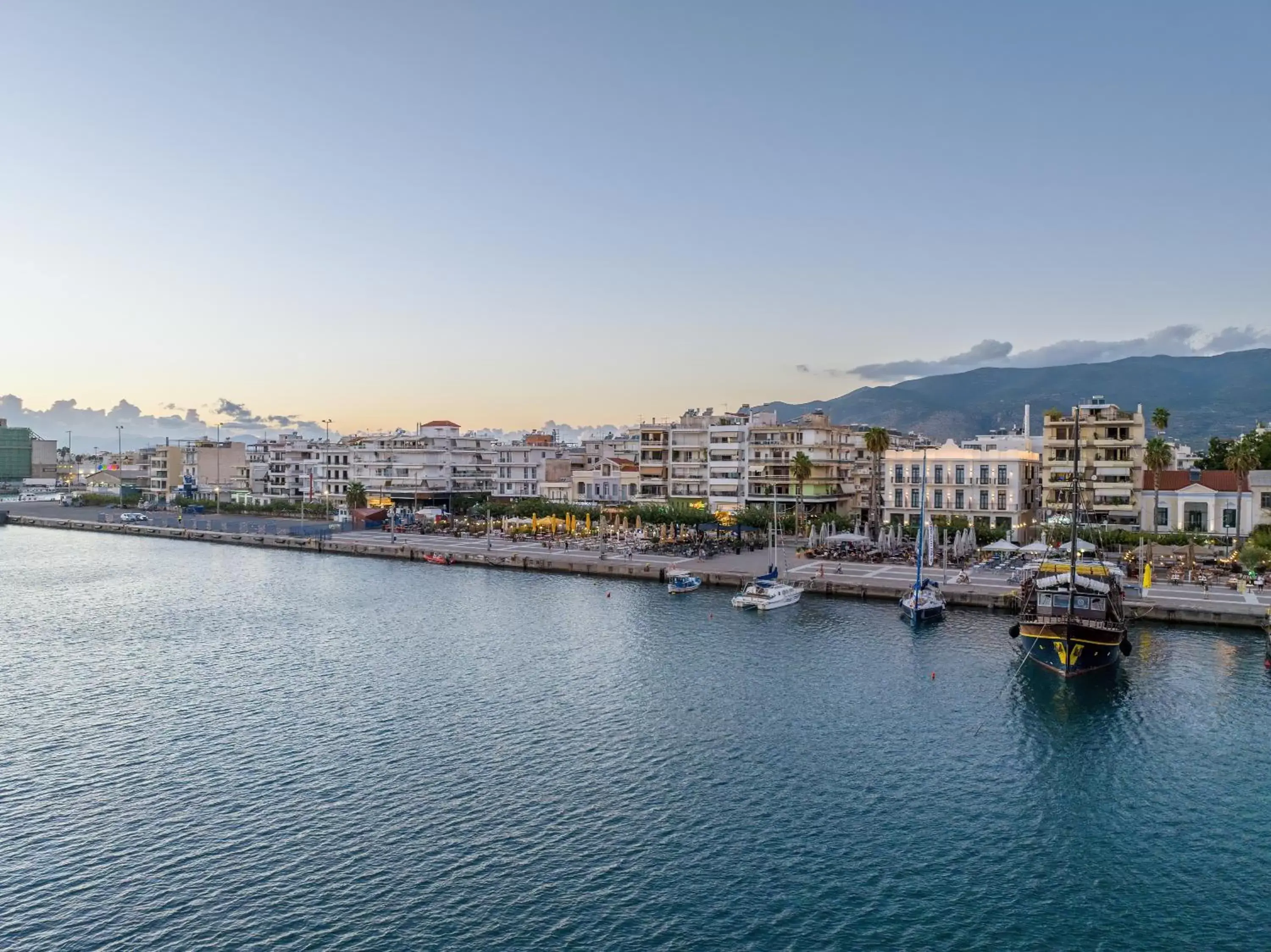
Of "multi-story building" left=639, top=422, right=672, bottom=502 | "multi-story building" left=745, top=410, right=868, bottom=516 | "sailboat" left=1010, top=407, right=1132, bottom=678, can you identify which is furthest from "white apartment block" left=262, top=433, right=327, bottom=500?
"sailboat" left=1010, top=407, right=1132, bottom=678

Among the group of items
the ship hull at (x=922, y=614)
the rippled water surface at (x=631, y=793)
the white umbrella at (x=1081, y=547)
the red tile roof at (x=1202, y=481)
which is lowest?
the rippled water surface at (x=631, y=793)

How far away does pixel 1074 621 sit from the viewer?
46.8m

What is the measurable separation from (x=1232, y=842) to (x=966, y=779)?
8138 millimetres

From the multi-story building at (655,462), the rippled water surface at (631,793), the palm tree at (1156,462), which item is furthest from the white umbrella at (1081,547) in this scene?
the multi-story building at (655,462)

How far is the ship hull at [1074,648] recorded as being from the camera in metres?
46.2

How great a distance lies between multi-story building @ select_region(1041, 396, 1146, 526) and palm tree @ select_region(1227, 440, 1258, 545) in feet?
27.5

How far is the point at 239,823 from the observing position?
1116 inches

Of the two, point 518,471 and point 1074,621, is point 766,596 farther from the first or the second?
point 518,471

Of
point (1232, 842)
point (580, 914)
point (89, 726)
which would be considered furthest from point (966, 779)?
point (89, 726)

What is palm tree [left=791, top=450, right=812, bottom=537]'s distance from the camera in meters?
98.6

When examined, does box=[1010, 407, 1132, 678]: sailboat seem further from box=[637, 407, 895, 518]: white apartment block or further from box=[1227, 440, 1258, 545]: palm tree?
box=[637, 407, 895, 518]: white apartment block

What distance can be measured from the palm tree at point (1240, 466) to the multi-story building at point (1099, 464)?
839cm

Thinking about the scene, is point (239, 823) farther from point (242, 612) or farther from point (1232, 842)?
point (242, 612)

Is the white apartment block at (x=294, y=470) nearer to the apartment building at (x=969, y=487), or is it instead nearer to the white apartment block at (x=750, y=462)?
the white apartment block at (x=750, y=462)
